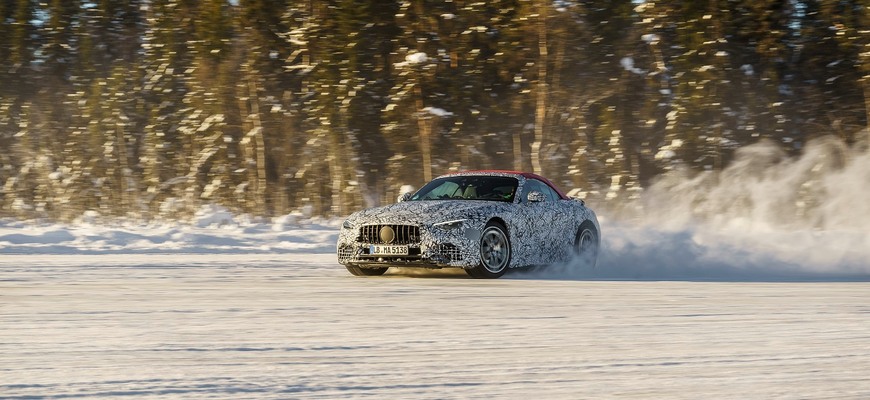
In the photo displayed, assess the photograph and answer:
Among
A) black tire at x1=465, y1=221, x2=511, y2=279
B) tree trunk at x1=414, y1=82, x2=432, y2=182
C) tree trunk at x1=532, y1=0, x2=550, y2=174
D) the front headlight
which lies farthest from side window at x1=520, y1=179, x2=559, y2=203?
tree trunk at x1=532, y1=0, x2=550, y2=174

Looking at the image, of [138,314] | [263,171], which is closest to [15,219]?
[263,171]

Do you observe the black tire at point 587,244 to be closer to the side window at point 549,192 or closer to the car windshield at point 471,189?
the side window at point 549,192

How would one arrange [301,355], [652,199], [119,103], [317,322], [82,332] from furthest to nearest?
[119,103], [652,199], [317,322], [82,332], [301,355]

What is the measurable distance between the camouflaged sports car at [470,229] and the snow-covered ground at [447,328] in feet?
1.00

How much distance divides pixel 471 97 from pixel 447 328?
25.0 meters

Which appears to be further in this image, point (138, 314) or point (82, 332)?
point (138, 314)

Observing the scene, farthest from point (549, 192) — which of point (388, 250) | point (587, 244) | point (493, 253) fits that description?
point (388, 250)

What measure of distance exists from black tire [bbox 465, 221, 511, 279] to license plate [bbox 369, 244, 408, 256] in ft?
2.65

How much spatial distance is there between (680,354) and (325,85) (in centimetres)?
2693

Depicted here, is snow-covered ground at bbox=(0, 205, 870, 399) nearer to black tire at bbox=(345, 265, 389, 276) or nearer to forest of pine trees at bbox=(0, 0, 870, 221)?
black tire at bbox=(345, 265, 389, 276)

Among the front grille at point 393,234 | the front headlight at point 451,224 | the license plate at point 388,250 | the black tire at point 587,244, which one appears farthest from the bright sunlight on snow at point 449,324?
the front headlight at point 451,224

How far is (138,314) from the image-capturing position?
32.2ft

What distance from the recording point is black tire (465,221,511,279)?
1398 cm

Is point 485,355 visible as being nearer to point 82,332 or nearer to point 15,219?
point 82,332
